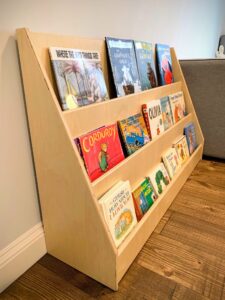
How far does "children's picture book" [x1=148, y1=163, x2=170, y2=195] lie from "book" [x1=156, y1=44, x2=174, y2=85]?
1.96ft

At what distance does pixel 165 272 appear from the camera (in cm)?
96

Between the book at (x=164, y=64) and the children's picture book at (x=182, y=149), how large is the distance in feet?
1.30

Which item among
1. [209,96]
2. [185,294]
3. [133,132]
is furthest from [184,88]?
[185,294]

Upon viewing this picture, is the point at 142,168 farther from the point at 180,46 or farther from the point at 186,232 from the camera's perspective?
the point at 180,46

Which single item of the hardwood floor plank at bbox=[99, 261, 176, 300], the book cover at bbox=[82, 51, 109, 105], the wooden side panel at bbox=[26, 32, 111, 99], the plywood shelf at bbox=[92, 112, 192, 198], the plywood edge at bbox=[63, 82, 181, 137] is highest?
the wooden side panel at bbox=[26, 32, 111, 99]

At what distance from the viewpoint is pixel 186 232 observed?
118cm

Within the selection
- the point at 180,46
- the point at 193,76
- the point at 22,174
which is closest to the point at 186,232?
the point at 22,174

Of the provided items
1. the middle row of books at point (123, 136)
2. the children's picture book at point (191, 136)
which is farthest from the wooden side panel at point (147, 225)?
the middle row of books at point (123, 136)

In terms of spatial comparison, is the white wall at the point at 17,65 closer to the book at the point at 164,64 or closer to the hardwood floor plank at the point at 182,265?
the book at the point at 164,64

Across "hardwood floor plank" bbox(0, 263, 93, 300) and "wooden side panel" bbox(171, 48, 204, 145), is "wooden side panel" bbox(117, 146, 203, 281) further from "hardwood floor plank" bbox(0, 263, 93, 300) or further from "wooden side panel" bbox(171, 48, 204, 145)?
"wooden side panel" bbox(171, 48, 204, 145)

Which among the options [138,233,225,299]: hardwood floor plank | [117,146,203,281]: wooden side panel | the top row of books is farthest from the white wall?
[138,233,225,299]: hardwood floor plank

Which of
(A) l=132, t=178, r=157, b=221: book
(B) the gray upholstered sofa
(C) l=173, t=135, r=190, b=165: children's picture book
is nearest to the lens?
(A) l=132, t=178, r=157, b=221: book

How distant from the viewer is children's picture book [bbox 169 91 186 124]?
155 centimetres

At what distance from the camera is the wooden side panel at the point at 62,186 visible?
77cm
